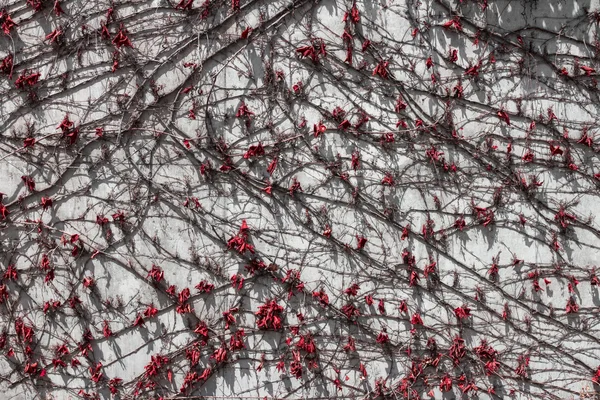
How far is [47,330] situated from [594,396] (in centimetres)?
367

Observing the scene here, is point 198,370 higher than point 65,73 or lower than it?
lower

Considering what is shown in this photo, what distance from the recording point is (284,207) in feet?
15.8

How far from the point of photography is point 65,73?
4.82m

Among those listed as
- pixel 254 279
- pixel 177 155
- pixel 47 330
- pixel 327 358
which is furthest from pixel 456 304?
pixel 47 330

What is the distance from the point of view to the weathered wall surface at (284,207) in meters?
4.80

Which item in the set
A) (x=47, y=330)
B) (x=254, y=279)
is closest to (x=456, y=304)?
(x=254, y=279)

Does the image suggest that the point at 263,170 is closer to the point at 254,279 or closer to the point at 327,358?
the point at 254,279

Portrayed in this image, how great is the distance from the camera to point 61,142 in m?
4.82

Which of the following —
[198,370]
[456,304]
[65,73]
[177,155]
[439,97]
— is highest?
[65,73]

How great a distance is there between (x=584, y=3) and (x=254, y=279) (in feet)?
9.48

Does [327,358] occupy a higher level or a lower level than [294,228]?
lower

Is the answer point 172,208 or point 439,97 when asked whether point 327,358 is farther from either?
point 439,97

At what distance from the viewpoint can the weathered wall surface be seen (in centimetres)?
480

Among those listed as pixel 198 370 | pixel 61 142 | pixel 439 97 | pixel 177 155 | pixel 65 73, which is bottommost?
pixel 198 370
